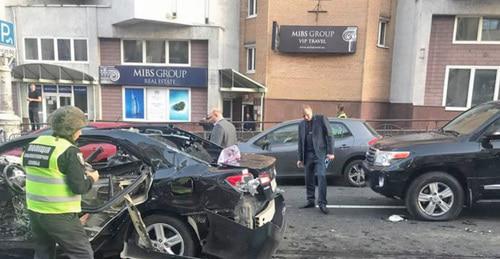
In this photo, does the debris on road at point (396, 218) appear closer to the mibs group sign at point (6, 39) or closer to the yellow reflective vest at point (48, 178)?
the yellow reflective vest at point (48, 178)

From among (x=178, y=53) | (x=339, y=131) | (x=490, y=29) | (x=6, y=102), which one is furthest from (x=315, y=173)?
(x=490, y=29)

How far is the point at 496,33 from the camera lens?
56.2 ft

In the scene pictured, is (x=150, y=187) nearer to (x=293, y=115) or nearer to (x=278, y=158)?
(x=278, y=158)

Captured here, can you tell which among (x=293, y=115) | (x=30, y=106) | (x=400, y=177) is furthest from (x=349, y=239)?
(x=30, y=106)

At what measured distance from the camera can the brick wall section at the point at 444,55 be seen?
1705 centimetres

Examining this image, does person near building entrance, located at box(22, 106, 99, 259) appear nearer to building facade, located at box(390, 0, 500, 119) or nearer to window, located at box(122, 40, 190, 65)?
window, located at box(122, 40, 190, 65)

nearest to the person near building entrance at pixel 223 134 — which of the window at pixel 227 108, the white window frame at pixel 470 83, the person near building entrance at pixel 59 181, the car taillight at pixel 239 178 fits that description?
the car taillight at pixel 239 178

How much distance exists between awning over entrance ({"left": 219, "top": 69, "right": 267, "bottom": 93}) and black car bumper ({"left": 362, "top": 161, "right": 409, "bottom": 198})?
12734 millimetres

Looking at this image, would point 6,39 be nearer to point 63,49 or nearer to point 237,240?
point 237,240

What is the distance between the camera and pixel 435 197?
5.48 m

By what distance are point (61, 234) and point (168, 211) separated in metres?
1.10

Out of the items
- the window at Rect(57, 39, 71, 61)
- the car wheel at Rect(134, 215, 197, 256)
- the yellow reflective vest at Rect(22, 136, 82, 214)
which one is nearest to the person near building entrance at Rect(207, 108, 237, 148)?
the car wheel at Rect(134, 215, 197, 256)

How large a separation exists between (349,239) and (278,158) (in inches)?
129

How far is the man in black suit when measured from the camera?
5.98 meters
